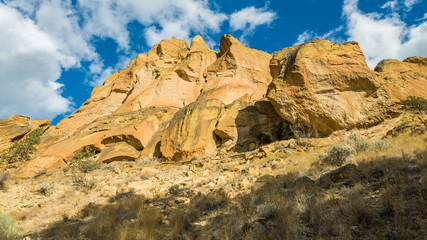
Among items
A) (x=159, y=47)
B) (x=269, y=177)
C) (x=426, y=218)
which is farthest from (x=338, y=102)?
(x=159, y=47)

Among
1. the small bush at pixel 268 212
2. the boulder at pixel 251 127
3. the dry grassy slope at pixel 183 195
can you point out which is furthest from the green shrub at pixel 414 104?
the small bush at pixel 268 212

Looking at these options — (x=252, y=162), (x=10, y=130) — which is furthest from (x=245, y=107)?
(x=10, y=130)

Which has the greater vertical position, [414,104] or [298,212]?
[414,104]

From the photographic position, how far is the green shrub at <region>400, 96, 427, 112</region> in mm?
11377

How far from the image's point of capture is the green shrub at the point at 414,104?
11.4m

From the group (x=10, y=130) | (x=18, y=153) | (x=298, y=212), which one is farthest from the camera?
(x=10, y=130)

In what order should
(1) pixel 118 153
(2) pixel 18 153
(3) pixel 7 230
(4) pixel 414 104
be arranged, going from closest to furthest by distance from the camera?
(3) pixel 7 230 → (4) pixel 414 104 → (1) pixel 118 153 → (2) pixel 18 153

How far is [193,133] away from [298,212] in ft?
40.6

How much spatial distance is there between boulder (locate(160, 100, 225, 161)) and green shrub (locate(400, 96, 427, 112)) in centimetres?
1086

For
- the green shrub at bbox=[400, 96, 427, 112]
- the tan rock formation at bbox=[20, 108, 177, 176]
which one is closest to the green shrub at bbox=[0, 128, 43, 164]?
the tan rock formation at bbox=[20, 108, 177, 176]

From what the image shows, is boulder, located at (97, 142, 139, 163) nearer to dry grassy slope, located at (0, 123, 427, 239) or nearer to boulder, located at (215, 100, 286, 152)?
boulder, located at (215, 100, 286, 152)

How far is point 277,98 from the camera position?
1294cm

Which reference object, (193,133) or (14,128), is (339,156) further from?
(14,128)

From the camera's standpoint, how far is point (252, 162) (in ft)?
34.1
